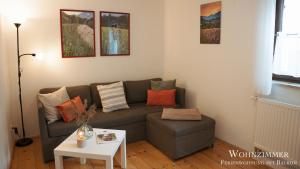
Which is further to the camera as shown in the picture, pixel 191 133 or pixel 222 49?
pixel 222 49

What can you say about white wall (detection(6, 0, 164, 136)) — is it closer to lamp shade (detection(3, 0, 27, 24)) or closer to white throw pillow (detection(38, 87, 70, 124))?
lamp shade (detection(3, 0, 27, 24))

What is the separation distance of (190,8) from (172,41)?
71 centimetres

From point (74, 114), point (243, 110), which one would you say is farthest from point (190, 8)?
point (74, 114)

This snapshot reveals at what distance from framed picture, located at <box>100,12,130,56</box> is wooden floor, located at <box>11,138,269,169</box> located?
1647mm

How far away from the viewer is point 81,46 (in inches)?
146

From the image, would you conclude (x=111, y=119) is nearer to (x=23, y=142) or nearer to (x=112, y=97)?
(x=112, y=97)

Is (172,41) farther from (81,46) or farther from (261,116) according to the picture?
(261,116)

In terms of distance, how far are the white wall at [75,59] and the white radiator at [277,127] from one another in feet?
7.23

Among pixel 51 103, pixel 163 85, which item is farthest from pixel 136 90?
pixel 51 103

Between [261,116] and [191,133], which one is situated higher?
[261,116]

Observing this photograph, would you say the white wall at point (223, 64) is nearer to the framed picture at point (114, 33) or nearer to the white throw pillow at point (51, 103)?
the framed picture at point (114, 33)

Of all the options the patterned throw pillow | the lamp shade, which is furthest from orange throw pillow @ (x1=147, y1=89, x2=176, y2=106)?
the lamp shade

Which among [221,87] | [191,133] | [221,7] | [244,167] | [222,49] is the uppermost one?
[221,7]

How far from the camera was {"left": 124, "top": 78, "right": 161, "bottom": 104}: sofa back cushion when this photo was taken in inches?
154
